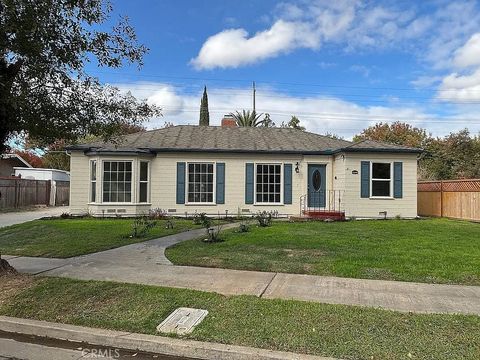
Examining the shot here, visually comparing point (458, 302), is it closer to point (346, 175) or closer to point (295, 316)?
point (295, 316)

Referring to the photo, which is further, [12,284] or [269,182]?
[269,182]

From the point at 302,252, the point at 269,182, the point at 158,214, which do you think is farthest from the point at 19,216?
the point at 302,252

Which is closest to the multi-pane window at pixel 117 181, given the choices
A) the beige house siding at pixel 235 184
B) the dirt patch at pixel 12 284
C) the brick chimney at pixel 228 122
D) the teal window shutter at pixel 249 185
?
the beige house siding at pixel 235 184

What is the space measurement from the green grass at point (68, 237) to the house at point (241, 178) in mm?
2758

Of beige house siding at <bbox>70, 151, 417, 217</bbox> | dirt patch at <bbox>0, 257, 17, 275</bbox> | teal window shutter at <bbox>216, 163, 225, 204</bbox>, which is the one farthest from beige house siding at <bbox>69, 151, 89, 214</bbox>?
dirt patch at <bbox>0, 257, 17, 275</bbox>

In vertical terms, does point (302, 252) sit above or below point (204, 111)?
below

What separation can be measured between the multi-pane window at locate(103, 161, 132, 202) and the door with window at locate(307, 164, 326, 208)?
7638mm

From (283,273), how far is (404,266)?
7.42ft

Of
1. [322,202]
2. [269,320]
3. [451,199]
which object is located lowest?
[269,320]

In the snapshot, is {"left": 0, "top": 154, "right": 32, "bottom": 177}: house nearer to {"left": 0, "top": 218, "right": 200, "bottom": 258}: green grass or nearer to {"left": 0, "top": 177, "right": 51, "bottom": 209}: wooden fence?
{"left": 0, "top": 177, "right": 51, "bottom": 209}: wooden fence

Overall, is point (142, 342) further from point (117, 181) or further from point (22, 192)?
point (22, 192)

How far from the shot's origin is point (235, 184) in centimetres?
1769

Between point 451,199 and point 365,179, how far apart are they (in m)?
4.61

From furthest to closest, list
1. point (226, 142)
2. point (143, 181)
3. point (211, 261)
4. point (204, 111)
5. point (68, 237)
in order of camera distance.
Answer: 1. point (204, 111)
2. point (226, 142)
3. point (143, 181)
4. point (68, 237)
5. point (211, 261)
